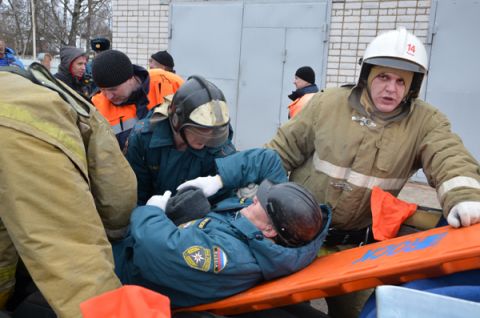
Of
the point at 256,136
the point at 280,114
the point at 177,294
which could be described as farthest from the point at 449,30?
the point at 177,294

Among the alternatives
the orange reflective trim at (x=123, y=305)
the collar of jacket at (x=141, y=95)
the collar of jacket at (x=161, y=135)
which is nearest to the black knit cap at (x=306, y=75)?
the collar of jacket at (x=141, y=95)

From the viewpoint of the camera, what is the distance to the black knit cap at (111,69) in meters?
2.99

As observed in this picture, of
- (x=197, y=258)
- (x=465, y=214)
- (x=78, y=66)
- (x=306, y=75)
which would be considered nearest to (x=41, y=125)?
(x=197, y=258)

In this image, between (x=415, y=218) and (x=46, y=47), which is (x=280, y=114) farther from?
Answer: (x=46, y=47)

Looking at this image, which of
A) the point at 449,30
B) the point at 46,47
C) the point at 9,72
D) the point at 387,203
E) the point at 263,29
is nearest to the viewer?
the point at 9,72

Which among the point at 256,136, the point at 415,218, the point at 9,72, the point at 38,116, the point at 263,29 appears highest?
the point at 263,29

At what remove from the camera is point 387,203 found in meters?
2.17

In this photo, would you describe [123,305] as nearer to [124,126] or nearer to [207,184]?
[207,184]

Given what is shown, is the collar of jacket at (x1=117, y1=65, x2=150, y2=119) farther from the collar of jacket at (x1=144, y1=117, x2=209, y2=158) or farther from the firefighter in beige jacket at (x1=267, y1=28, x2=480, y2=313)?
the firefighter in beige jacket at (x1=267, y1=28, x2=480, y2=313)

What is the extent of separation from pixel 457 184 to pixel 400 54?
73 cm

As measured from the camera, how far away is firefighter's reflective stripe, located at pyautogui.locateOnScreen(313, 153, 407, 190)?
227cm

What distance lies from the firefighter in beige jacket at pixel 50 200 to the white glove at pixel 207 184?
73 cm

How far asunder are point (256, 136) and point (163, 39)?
238cm

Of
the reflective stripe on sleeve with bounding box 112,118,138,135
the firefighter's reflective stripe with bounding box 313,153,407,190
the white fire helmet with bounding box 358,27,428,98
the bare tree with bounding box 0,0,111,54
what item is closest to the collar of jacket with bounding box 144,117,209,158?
the firefighter's reflective stripe with bounding box 313,153,407,190
